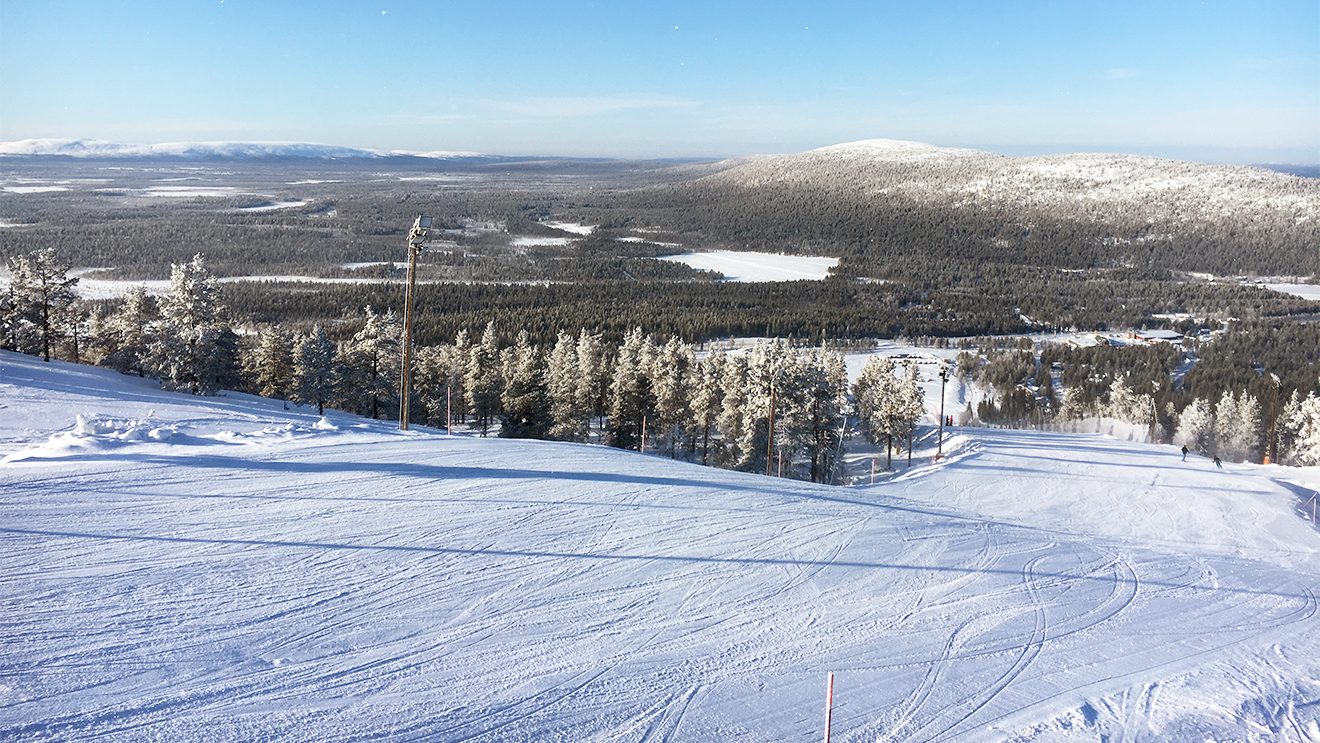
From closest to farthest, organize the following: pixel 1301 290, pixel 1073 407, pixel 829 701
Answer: pixel 829 701
pixel 1073 407
pixel 1301 290

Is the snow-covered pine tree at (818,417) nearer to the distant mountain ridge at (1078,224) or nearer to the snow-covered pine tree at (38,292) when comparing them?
the snow-covered pine tree at (38,292)

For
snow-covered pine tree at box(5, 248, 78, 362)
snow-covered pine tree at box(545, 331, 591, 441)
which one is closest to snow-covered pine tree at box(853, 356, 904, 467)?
snow-covered pine tree at box(545, 331, 591, 441)

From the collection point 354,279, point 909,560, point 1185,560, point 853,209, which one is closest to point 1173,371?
point 1185,560

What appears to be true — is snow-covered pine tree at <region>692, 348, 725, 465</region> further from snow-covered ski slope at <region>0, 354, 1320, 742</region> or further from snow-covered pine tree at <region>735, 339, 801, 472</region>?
snow-covered ski slope at <region>0, 354, 1320, 742</region>

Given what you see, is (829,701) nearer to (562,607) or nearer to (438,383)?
(562,607)

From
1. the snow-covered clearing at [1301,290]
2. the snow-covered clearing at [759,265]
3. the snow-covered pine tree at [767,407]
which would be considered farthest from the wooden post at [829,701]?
the snow-covered clearing at [1301,290]

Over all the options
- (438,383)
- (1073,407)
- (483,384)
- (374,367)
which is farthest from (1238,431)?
(374,367)
